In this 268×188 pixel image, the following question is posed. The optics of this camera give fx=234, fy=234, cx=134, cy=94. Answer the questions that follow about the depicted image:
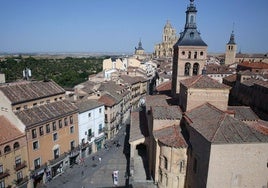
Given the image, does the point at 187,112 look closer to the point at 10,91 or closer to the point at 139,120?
the point at 139,120

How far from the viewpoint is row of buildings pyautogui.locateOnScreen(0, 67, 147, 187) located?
2822cm

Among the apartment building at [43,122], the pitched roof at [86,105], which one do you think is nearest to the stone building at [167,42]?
the pitched roof at [86,105]

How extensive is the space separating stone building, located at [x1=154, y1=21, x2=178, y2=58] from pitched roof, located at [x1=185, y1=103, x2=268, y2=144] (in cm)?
13798

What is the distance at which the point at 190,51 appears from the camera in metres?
38.4

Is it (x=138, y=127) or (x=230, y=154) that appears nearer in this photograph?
(x=230, y=154)

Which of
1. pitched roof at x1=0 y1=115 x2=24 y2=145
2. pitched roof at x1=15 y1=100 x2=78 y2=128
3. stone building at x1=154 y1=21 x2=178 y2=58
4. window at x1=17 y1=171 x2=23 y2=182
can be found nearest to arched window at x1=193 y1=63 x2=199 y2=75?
pitched roof at x1=15 y1=100 x2=78 y2=128

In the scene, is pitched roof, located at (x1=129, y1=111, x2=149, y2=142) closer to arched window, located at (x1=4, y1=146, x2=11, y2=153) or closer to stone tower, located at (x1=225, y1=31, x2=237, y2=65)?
arched window, located at (x1=4, y1=146, x2=11, y2=153)

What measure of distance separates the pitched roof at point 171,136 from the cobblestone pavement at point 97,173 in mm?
9736

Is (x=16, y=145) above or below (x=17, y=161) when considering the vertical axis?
above

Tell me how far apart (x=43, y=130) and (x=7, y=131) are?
461 centimetres

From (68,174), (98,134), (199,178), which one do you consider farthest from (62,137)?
(199,178)

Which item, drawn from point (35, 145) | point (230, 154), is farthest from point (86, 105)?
point (230, 154)

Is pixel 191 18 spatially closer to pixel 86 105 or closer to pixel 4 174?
pixel 86 105

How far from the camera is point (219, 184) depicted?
828 inches
